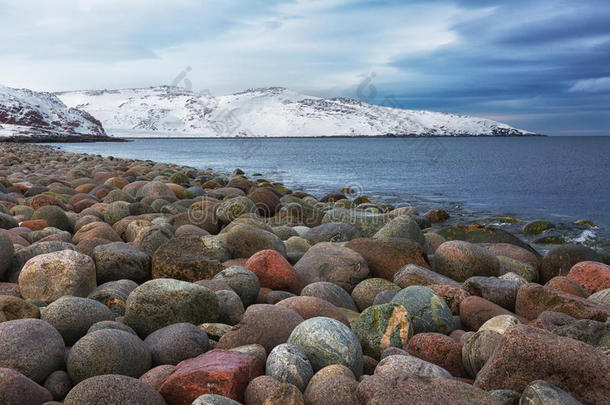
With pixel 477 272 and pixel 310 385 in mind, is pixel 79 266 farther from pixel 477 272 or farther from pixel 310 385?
pixel 477 272

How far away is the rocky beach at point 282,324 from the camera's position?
339cm

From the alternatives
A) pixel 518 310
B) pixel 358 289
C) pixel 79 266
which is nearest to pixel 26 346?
pixel 79 266

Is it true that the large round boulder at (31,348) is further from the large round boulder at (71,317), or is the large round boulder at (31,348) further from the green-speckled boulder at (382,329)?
the green-speckled boulder at (382,329)

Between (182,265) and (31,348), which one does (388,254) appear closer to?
(182,265)

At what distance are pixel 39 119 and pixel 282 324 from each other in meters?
141

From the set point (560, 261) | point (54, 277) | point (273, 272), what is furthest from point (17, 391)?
point (560, 261)

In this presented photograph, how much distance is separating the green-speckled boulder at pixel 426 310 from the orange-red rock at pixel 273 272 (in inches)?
63.1

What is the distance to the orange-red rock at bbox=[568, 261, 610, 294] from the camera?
7.11 meters

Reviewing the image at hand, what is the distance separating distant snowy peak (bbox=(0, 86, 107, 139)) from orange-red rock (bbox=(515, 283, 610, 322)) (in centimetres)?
11415

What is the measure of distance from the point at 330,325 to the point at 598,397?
6.69 feet

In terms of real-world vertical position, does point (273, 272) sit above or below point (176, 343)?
above

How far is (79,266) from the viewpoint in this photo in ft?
17.9

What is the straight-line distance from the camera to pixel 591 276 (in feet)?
23.8

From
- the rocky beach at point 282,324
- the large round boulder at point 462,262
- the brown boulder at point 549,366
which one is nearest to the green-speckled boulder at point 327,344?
the rocky beach at point 282,324
